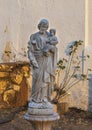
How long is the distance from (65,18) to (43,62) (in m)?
4.13

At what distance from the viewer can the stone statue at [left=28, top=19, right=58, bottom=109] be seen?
6078 mm

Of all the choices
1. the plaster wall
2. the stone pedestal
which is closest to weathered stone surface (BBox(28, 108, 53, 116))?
the stone pedestal

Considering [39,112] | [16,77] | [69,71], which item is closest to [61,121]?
[69,71]

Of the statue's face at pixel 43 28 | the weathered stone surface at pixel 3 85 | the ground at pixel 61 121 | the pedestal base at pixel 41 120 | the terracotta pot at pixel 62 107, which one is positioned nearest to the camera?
the pedestal base at pixel 41 120

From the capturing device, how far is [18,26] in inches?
408

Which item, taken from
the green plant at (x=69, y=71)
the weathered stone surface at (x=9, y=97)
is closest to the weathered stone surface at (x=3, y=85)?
the weathered stone surface at (x=9, y=97)

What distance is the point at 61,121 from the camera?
880 centimetres

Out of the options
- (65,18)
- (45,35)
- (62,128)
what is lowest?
(62,128)

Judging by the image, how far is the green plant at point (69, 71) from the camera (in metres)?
9.81

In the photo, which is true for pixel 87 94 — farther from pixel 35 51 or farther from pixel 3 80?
pixel 35 51

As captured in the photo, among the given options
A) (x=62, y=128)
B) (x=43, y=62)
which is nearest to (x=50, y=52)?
(x=43, y=62)

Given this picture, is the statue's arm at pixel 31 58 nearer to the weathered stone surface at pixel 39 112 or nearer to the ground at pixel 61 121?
the weathered stone surface at pixel 39 112

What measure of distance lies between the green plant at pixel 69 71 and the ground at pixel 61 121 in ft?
1.94

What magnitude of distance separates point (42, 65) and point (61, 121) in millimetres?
3029
